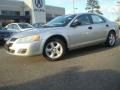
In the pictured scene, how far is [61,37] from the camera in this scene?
27.9ft

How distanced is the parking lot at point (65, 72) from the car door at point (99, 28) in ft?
2.44

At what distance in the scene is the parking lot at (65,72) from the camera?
17.9ft

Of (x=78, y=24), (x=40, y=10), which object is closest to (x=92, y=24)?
(x=78, y=24)

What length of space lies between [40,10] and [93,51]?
2020 inches

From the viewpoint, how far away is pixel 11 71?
22.9 ft

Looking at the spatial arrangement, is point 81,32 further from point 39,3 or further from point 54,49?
point 39,3

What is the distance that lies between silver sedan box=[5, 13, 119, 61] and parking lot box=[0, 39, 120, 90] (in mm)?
349

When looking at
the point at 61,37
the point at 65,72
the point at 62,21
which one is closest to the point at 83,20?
the point at 62,21

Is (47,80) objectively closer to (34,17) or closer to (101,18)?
(101,18)

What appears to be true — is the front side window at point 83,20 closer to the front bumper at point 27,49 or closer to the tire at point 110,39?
the tire at point 110,39

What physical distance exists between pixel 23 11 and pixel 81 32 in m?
59.4

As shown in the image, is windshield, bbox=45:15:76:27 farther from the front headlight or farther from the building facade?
the building facade

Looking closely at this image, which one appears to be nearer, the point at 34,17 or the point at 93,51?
the point at 93,51

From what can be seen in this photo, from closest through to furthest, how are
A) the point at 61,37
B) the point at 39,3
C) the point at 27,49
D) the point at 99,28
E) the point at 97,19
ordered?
the point at 27,49 < the point at 61,37 < the point at 99,28 < the point at 97,19 < the point at 39,3
